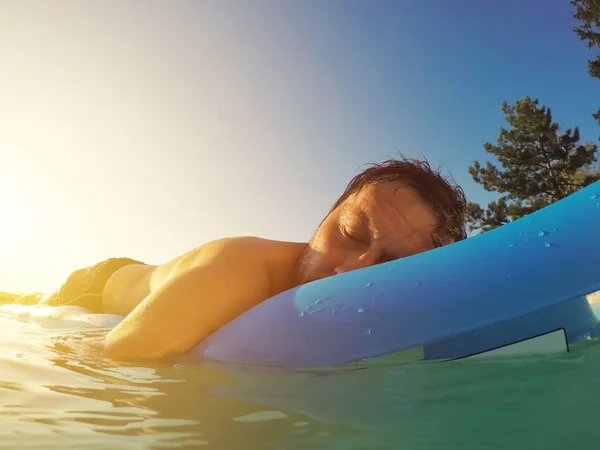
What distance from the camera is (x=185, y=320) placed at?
1.90 meters

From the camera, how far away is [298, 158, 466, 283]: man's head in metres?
2.35

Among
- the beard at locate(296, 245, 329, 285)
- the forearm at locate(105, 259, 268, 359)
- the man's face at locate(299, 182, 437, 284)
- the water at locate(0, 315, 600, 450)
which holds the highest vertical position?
the man's face at locate(299, 182, 437, 284)

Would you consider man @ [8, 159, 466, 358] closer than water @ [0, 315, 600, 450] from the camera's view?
No

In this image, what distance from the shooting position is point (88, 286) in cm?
500

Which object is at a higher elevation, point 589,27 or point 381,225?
point 589,27

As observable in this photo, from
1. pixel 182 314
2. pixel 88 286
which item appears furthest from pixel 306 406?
pixel 88 286

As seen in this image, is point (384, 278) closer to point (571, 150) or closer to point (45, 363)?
point (45, 363)

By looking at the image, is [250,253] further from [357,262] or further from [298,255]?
[357,262]

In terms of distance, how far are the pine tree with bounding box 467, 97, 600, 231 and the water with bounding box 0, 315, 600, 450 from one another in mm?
13341

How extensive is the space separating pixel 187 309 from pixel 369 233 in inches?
37.8

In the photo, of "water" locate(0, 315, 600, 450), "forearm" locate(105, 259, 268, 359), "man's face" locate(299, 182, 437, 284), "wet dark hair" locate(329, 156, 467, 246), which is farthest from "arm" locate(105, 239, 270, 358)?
"wet dark hair" locate(329, 156, 467, 246)

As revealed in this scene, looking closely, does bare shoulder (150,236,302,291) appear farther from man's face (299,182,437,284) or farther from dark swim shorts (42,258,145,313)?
dark swim shorts (42,258,145,313)

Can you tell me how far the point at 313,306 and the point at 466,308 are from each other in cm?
51

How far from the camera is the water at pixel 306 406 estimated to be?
798 millimetres
